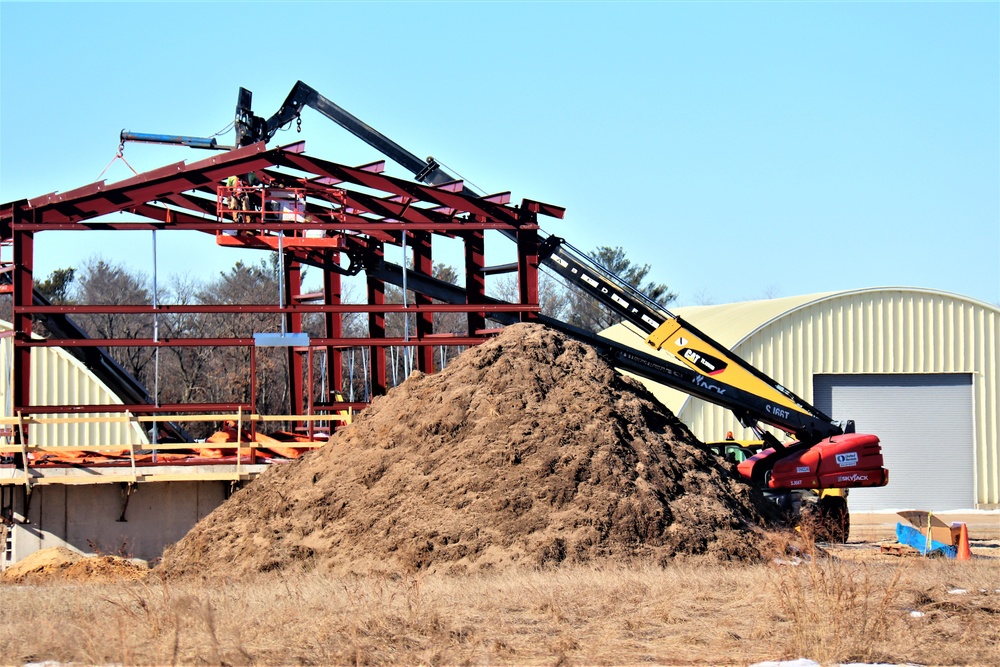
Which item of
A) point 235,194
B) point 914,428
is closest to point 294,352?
point 235,194

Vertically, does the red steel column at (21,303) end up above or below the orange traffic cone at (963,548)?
above

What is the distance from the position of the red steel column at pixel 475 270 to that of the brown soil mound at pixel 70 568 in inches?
317

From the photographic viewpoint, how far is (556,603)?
1200 centimetres

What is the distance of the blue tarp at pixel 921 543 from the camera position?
58.7ft

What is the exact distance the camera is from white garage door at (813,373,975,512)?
1254 inches

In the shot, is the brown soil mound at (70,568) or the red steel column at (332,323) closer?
the brown soil mound at (70,568)

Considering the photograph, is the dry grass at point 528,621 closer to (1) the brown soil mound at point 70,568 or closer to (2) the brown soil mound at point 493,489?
(2) the brown soil mound at point 493,489

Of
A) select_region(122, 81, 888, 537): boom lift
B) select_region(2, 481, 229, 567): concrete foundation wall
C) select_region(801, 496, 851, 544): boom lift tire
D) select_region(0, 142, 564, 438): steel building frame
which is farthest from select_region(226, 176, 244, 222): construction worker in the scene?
select_region(801, 496, 851, 544): boom lift tire

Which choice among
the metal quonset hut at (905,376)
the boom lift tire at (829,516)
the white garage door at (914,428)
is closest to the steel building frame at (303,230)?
the boom lift tire at (829,516)

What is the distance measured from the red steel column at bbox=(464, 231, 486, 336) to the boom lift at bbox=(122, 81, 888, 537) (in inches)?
18.3

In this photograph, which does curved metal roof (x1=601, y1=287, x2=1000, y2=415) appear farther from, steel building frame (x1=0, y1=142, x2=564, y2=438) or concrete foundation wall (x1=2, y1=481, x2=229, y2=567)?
concrete foundation wall (x1=2, y1=481, x2=229, y2=567)

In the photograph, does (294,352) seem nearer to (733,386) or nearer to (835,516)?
(733,386)

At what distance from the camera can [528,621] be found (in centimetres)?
1149

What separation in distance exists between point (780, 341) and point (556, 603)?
21171 mm
